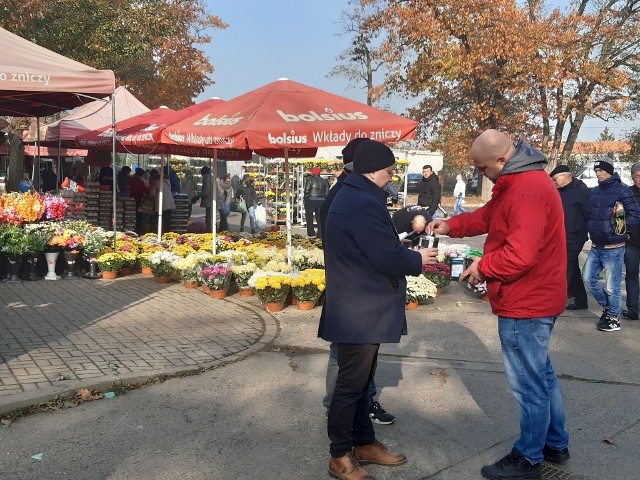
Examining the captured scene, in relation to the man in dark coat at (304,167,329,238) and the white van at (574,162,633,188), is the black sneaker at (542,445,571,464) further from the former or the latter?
the white van at (574,162,633,188)

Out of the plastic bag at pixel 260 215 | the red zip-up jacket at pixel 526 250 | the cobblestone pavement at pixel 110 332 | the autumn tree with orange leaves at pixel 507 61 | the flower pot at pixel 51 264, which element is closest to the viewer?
the red zip-up jacket at pixel 526 250

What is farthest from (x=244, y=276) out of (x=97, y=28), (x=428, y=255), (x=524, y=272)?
(x=97, y=28)

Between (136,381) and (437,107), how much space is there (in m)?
27.0

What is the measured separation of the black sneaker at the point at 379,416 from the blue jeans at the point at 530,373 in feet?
3.32

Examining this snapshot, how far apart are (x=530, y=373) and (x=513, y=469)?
582 millimetres

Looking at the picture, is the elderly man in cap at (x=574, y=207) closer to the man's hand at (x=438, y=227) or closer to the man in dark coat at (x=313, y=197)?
the man's hand at (x=438, y=227)

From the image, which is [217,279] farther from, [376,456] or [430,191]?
[430,191]

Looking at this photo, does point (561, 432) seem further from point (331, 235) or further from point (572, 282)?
point (572, 282)

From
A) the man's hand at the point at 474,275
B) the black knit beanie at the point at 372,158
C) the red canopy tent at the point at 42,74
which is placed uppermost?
the red canopy tent at the point at 42,74

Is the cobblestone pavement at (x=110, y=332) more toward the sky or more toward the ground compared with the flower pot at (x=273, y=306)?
more toward the ground

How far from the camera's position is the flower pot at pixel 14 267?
9.05 m

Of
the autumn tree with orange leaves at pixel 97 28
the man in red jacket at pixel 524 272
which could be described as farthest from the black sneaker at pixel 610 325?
the autumn tree with orange leaves at pixel 97 28

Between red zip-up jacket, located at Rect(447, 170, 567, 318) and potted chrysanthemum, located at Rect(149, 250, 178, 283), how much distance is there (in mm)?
6639

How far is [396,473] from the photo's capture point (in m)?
3.70
